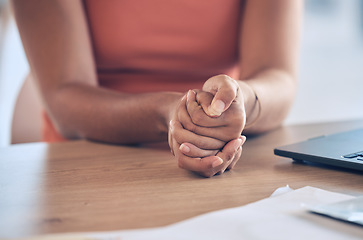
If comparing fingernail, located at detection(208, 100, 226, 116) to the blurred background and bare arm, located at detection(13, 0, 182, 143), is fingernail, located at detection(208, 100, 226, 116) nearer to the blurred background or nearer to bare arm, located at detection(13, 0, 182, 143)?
bare arm, located at detection(13, 0, 182, 143)

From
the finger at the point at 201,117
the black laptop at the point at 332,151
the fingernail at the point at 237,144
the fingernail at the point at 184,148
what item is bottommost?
the black laptop at the point at 332,151

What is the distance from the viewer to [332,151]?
0.58 m

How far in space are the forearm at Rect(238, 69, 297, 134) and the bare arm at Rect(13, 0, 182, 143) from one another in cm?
14

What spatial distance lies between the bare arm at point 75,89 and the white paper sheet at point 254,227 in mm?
344

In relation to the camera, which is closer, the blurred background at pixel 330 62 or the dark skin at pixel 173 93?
the dark skin at pixel 173 93

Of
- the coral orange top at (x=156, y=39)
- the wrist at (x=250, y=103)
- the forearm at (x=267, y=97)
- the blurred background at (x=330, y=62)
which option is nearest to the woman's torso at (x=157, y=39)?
the coral orange top at (x=156, y=39)

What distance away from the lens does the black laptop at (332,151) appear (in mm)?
532

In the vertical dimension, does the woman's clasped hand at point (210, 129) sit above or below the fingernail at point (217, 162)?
above

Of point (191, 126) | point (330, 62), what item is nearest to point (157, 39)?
point (191, 126)

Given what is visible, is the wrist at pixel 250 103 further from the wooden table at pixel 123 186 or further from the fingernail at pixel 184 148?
the fingernail at pixel 184 148

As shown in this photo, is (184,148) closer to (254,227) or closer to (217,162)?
(217,162)

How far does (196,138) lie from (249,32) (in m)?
0.62

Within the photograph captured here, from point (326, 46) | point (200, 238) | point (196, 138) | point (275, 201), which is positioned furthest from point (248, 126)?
point (326, 46)

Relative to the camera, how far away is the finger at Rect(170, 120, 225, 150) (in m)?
0.55
